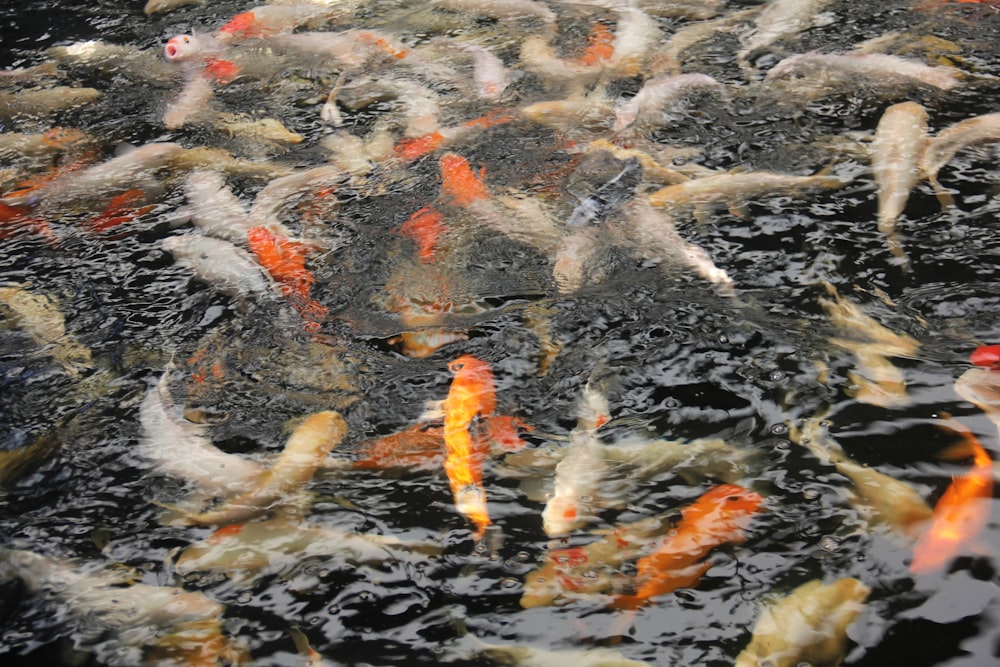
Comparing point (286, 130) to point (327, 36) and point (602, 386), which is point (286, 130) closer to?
point (327, 36)

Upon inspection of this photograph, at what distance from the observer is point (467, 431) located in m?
3.16

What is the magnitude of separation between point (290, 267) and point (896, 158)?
2897 mm

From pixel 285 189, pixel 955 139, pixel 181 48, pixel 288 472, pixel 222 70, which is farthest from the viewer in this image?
pixel 181 48

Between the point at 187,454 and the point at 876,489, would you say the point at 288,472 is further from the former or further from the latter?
the point at 876,489

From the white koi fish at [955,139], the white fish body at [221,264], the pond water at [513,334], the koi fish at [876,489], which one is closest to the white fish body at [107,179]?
the pond water at [513,334]

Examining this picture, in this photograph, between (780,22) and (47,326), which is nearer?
(47,326)

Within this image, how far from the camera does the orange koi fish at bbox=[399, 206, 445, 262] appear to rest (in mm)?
3986

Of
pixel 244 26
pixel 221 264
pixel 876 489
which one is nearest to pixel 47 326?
pixel 221 264

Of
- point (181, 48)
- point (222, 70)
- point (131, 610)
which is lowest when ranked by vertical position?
point (131, 610)

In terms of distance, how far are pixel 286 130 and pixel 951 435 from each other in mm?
3875

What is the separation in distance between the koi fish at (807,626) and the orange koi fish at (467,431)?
912mm

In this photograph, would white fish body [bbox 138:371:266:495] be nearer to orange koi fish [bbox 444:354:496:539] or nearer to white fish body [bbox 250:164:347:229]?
orange koi fish [bbox 444:354:496:539]

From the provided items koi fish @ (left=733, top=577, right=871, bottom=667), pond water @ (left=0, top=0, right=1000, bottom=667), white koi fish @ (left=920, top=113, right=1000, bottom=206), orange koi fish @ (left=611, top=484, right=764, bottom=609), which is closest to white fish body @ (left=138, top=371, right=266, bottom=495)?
pond water @ (left=0, top=0, right=1000, bottom=667)

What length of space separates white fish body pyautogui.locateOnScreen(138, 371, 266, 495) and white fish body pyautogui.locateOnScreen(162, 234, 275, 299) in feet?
2.25
